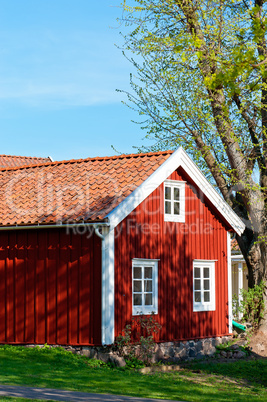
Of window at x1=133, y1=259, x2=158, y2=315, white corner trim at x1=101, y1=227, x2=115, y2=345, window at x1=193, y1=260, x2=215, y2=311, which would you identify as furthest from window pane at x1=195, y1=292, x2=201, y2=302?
white corner trim at x1=101, y1=227, x2=115, y2=345

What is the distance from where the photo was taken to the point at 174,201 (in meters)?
18.8

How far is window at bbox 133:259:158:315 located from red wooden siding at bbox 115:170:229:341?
20 cm

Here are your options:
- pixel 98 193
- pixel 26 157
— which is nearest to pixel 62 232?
pixel 98 193

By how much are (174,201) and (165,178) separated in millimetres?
1077

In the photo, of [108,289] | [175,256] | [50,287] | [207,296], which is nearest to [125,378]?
[108,289]

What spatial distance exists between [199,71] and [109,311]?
985 centimetres

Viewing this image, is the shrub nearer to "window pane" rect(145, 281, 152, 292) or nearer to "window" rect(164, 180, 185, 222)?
"window pane" rect(145, 281, 152, 292)

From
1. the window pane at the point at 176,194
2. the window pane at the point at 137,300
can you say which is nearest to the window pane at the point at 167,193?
the window pane at the point at 176,194

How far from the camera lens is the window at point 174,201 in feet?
60.7

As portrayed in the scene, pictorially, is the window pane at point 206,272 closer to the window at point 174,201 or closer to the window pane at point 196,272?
the window pane at point 196,272

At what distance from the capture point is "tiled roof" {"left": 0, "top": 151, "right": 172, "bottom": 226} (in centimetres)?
1667

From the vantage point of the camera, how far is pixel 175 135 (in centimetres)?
2309

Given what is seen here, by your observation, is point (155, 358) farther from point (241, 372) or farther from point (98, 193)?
point (98, 193)

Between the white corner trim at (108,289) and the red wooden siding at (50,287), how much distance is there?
0.16 metres
